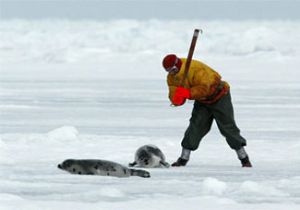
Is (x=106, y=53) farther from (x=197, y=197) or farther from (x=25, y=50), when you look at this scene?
(x=197, y=197)

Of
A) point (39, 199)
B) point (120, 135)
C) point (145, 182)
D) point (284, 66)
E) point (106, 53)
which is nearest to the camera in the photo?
point (39, 199)

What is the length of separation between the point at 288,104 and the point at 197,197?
384 inches

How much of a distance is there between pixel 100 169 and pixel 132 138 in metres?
2.88

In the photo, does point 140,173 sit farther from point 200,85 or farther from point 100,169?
point 200,85

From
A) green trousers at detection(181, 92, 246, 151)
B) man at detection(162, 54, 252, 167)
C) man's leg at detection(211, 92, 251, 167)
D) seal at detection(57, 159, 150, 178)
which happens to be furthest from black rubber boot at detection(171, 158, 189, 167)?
seal at detection(57, 159, 150, 178)

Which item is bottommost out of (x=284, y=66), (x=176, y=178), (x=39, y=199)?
(x=39, y=199)

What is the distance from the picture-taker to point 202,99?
27.6ft

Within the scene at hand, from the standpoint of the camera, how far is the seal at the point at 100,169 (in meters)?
7.63

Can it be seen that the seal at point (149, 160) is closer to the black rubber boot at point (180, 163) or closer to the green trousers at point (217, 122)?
the black rubber boot at point (180, 163)

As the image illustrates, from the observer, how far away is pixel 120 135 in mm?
10945

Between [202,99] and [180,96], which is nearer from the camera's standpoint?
[180,96]

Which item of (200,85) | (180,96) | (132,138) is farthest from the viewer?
(132,138)

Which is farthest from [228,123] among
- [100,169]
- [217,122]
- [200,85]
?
[100,169]

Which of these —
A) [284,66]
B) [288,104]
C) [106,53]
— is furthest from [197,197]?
[106,53]
